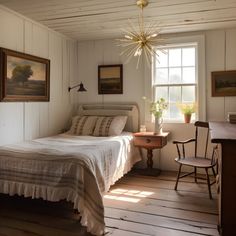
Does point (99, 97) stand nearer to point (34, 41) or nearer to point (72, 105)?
point (72, 105)

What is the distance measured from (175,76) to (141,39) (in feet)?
5.66

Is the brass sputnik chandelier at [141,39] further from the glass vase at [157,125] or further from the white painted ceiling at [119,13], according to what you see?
the glass vase at [157,125]

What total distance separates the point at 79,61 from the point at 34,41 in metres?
1.24

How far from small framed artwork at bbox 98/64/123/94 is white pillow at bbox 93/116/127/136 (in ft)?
2.00

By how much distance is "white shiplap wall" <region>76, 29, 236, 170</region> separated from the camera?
4141mm

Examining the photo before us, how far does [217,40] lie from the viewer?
4.18 metres

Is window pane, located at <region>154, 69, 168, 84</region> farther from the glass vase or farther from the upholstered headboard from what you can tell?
the glass vase

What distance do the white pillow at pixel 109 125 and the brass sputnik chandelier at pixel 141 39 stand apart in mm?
1129

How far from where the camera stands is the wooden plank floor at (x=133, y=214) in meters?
2.40

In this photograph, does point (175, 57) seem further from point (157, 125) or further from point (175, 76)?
point (157, 125)

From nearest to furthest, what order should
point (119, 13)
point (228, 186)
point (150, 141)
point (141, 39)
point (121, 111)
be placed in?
1. point (228, 186)
2. point (141, 39)
3. point (119, 13)
4. point (150, 141)
5. point (121, 111)

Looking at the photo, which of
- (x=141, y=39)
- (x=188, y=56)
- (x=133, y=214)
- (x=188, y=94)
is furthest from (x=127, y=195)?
(x=188, y=56)

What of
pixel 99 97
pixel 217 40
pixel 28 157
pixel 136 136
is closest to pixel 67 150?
pixel 28 157

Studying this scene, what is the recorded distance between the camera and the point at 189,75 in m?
4.39
